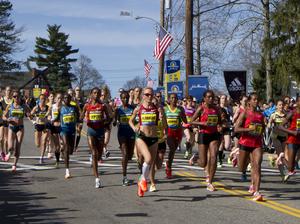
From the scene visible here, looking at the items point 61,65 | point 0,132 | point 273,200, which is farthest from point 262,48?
point 61,65

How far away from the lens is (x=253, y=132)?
11.1m

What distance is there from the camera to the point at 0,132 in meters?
17.9

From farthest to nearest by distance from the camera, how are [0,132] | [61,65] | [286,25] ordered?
[61,65] < [286,25] < [0,132]

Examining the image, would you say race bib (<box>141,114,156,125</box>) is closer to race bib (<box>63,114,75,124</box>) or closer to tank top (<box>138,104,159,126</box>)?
tank top (<box>138,104,159,126</box>)

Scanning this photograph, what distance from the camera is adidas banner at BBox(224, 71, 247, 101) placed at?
21828mm

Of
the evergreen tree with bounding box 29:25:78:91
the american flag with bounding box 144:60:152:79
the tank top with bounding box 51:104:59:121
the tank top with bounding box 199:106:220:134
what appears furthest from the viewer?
the evergreen tree with bounding box 29:25:78:91

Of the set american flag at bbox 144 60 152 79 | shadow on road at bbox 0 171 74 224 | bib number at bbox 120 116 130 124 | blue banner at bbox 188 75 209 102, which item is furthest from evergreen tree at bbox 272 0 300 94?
shadow on road at bbox 0 171 74 224

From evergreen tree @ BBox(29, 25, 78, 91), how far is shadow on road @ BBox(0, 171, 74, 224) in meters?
84.3

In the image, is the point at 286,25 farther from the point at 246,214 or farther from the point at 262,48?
the point at 246,214

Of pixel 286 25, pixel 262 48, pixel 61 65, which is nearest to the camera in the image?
pixel 286 25

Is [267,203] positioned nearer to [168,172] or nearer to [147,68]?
Result: [168,172]

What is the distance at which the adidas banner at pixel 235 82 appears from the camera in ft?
71.6

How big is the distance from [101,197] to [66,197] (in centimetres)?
64

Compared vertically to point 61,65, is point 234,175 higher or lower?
lower
